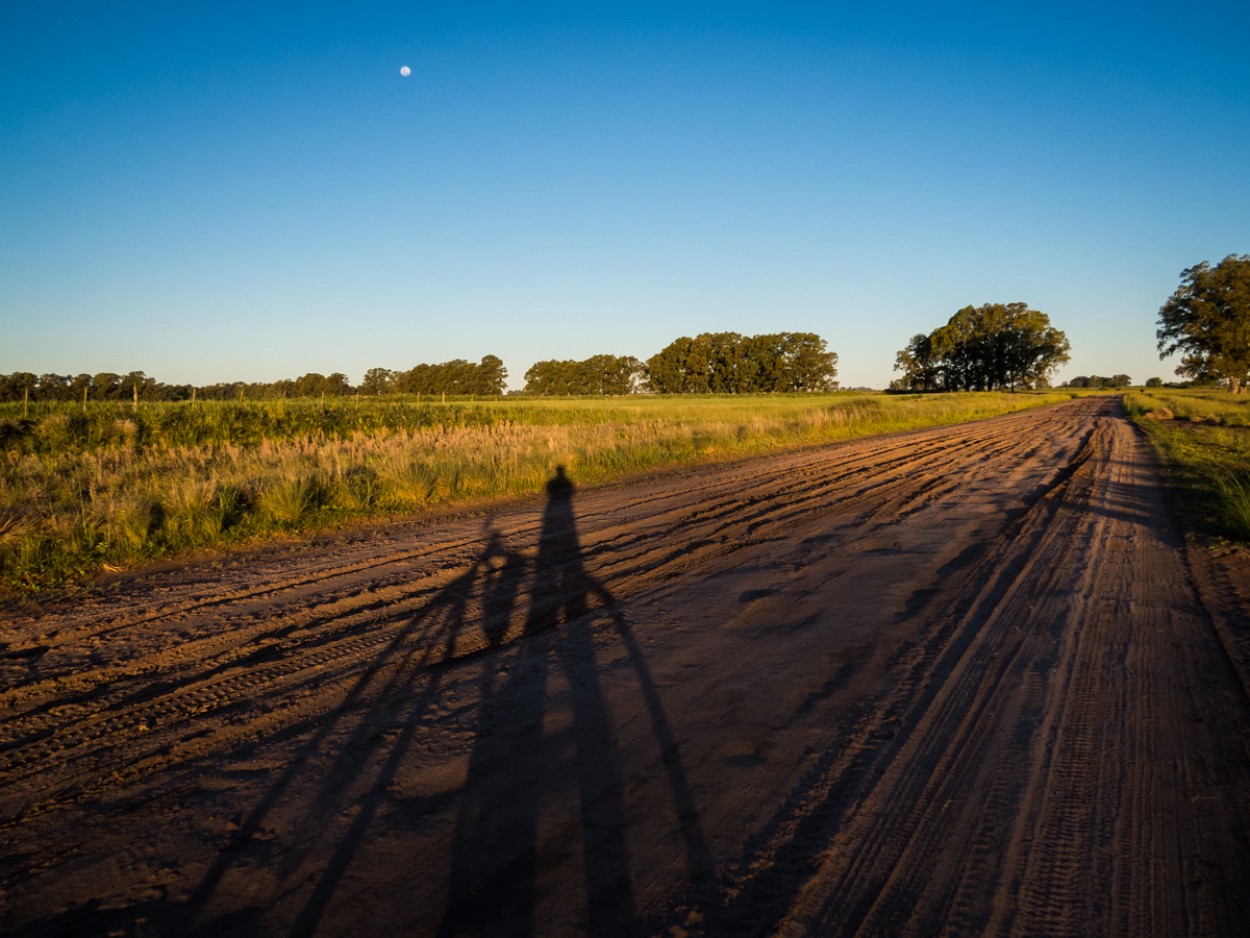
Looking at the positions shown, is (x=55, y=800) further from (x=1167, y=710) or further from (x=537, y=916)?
(x=1167, y=710)

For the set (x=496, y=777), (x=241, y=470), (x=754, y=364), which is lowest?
(x=496, y=777)

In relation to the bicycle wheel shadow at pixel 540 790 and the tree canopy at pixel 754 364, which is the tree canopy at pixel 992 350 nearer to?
the tree canopy at pixel 754 364

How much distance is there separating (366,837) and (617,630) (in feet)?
8.30

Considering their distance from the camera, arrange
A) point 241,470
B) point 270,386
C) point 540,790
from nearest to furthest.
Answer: point 540,790 → point 241,470 → point 270,386

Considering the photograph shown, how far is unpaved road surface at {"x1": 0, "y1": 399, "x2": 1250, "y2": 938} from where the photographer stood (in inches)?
92.6

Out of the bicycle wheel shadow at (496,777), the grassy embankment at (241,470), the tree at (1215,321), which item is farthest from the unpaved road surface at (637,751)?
the tree at (1215,321)

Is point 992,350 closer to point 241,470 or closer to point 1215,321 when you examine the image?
point 1215,321

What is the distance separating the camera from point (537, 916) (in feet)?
7.41

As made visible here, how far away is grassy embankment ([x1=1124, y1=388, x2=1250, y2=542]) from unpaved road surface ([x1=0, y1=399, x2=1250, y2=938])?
160 cm

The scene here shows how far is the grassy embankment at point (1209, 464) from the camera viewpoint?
26.1 feet

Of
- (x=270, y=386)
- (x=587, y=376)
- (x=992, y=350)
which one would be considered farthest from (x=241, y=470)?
(x=587, y=376)

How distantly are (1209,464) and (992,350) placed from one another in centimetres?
9360

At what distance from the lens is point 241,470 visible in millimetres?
11805

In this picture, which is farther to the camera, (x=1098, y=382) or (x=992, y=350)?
(x=1098, y=382)
